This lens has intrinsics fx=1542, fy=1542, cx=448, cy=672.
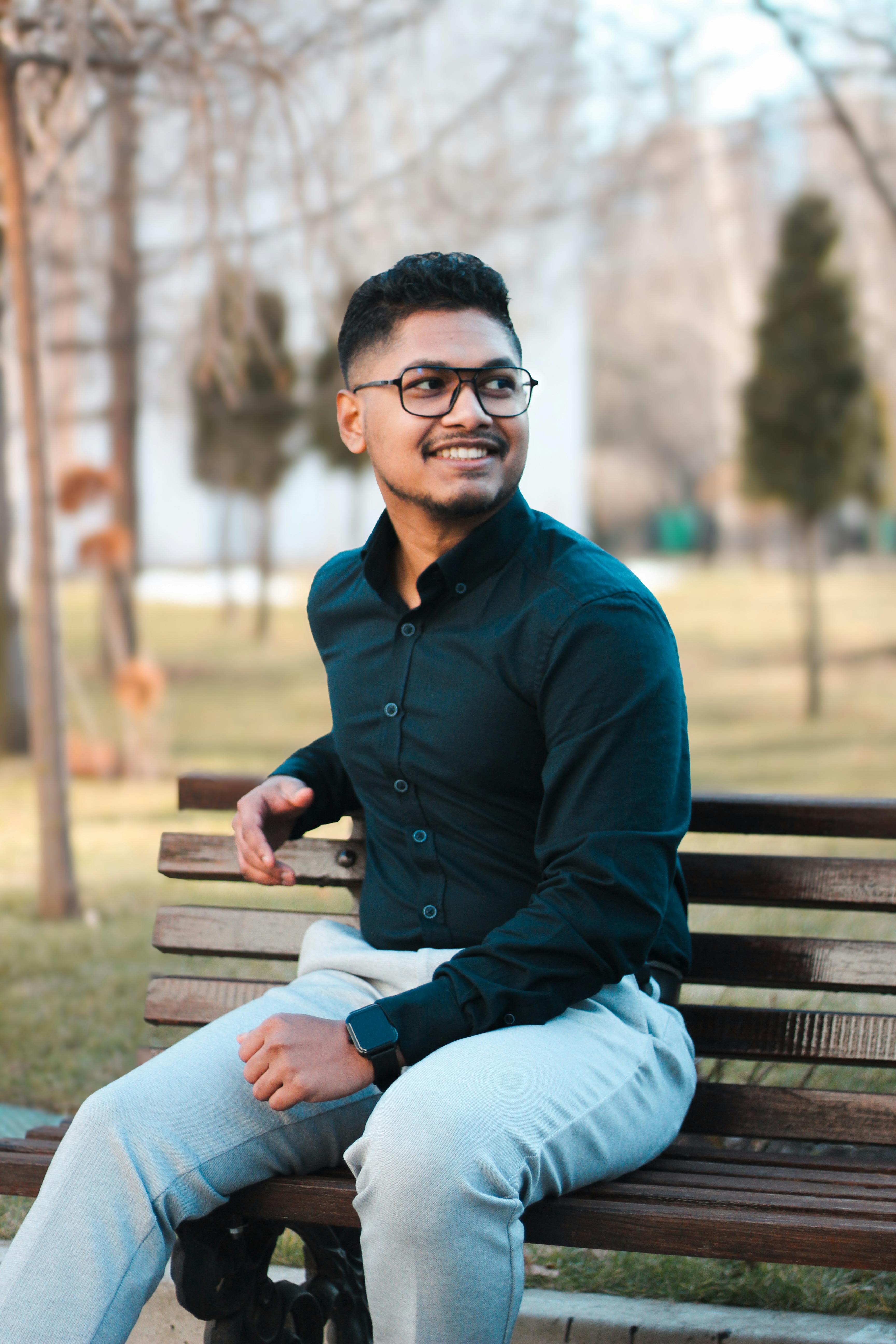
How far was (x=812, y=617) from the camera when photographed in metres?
14.2

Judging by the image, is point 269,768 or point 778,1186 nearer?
point 778,1186

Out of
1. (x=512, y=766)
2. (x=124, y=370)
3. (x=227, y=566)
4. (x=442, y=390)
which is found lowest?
(x=227, y=566)

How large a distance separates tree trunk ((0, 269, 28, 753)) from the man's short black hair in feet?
28.0

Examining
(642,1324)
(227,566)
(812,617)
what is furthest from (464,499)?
(227,566)

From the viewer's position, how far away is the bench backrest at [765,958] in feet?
8.72

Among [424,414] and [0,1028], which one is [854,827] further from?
[0,1028]

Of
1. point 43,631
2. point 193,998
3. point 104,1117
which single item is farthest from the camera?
point 43,631

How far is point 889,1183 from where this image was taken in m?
2.33

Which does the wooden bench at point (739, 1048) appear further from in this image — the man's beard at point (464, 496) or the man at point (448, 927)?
the man's beard at point (464, 496)

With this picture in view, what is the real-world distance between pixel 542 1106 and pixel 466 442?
3.45ft

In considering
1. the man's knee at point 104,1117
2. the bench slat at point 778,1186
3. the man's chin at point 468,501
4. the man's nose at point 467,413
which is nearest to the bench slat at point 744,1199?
the bench slat at point 778,1186

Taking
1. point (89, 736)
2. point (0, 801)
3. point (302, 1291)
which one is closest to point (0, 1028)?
point (302, 1291)

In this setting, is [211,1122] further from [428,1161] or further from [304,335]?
[304,335]

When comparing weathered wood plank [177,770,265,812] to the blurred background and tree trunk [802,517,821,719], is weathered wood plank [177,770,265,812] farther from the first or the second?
tree trunk [802,517,821,719]
